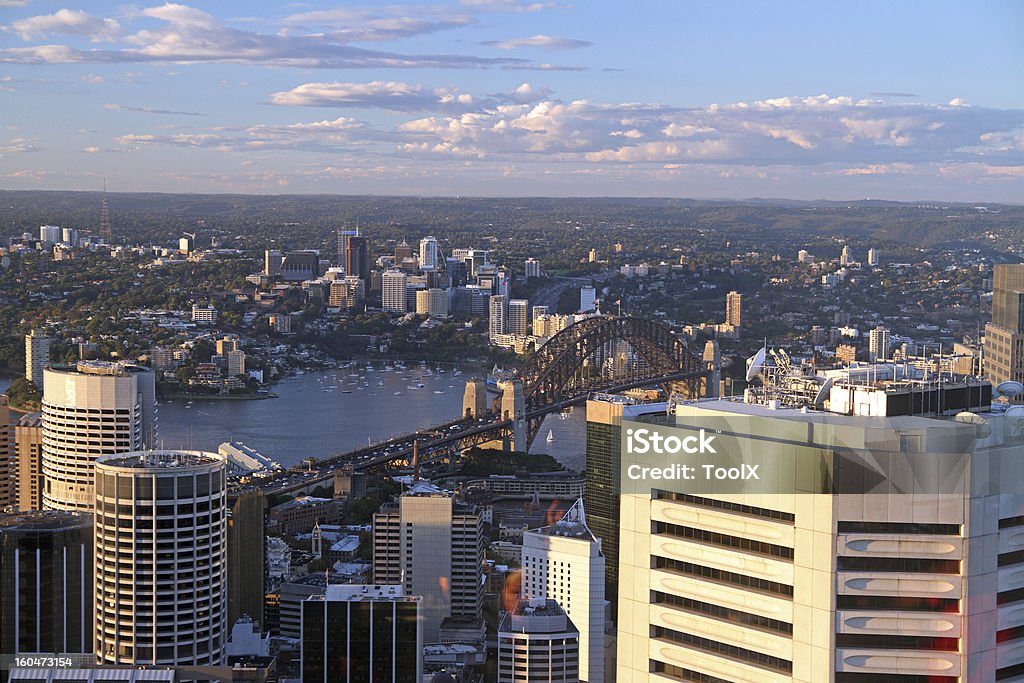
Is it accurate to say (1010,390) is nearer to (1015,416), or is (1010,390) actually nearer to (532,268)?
(1015,416)

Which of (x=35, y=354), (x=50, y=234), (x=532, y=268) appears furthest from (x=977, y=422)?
(x=50, y=234)

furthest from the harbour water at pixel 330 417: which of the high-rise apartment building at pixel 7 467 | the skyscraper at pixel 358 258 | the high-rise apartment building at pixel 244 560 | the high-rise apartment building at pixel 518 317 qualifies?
the skyscraper at pixel 358 258

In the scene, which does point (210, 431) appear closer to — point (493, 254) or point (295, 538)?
point (295, 538)

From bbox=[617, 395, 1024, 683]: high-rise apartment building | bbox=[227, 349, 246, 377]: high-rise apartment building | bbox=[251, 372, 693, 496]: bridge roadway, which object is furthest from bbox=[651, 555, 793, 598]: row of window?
bbox=[227, 349, 246, 377]: high-rise apartment building

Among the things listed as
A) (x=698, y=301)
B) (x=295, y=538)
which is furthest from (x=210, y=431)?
(x=698, y=301)

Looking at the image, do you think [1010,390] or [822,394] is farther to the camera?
[1010,390]

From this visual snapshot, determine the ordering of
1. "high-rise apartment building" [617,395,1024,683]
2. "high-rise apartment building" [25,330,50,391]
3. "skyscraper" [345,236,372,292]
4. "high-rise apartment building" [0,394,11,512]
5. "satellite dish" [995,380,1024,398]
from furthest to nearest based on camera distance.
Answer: "skyscraper" [345,236,372,292] → "high-rise apartment building" [25,330,50,391] → "high-rise apartment building" [0,394,11,512] → "satellite dish" [995,380,1024,398] → "high-rise apartment building" [617,395,1024,683]

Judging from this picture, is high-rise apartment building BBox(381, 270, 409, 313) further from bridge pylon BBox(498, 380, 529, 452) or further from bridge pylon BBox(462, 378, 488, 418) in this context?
bridge pylon BBox(498, 380, 529, 452)

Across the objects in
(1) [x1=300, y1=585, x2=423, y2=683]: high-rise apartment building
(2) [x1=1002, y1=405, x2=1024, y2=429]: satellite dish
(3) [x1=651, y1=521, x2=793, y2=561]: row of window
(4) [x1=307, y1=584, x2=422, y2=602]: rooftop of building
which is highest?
(2) [x1=1002, y1=405, x2=1024, y2=429]: satellite dish
